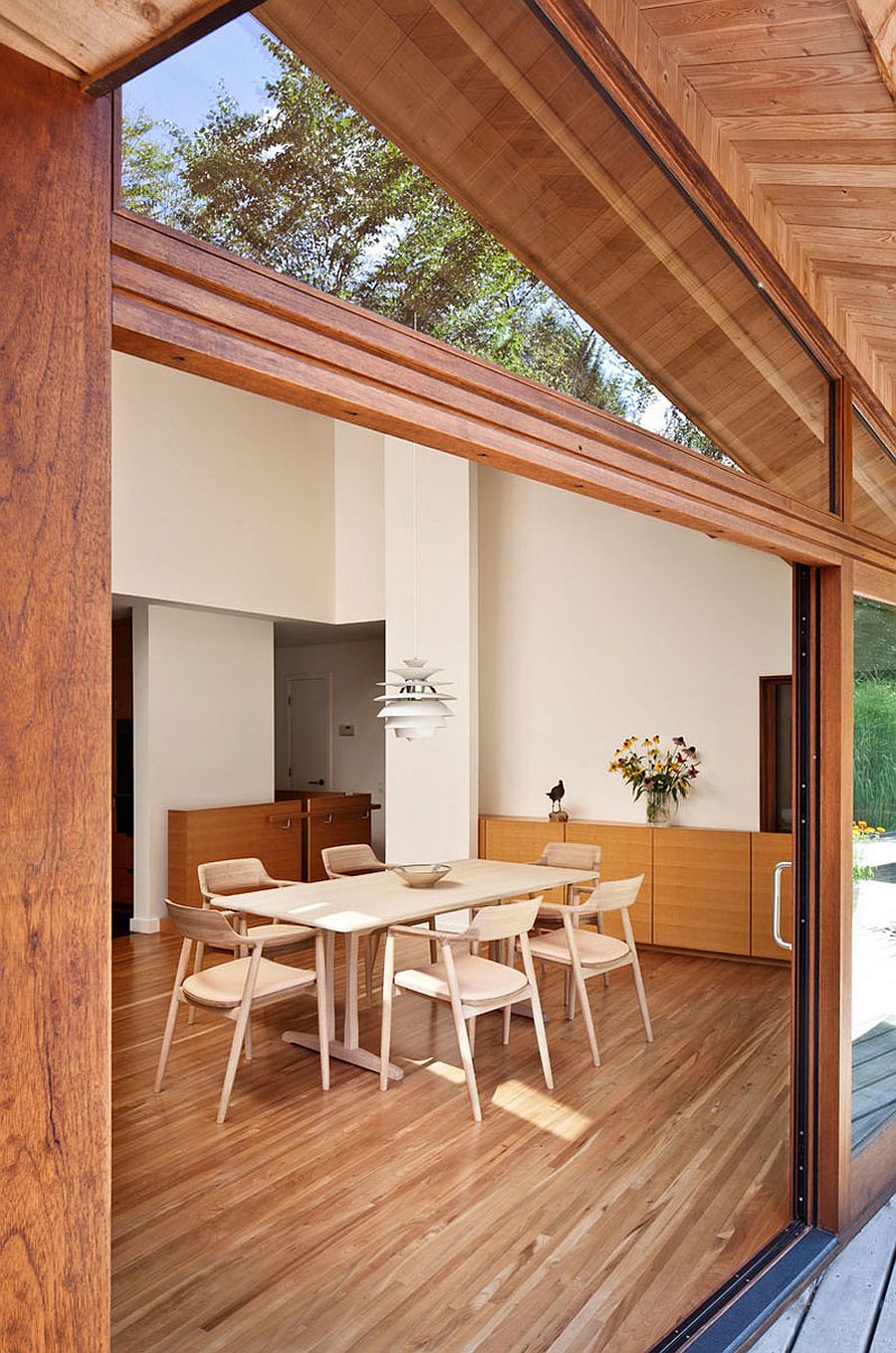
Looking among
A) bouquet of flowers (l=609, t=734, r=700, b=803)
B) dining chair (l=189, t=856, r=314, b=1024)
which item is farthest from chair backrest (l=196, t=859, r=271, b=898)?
bouquet of flowers (l=609, t=734, r=700, b=803)

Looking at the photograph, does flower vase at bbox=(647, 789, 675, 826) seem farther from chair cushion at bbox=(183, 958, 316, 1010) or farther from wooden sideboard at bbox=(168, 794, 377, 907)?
chair cushion at bbox=(183, 958, 316, 1010)

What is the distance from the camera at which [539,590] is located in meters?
7.53

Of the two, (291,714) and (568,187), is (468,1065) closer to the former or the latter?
(568,187)

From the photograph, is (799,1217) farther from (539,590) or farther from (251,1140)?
(539,590)

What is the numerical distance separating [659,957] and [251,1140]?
3576 mm

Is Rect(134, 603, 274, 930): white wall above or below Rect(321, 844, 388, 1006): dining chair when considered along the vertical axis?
above

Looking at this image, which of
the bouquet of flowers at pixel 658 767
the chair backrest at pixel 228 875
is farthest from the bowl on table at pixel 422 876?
the bouquet of flowers at pixel 658 767

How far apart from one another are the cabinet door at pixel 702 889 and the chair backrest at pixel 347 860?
1.91 meters

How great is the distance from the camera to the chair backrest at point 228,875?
16.5 ft

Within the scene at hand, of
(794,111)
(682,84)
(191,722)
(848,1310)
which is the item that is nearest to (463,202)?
(682,84)

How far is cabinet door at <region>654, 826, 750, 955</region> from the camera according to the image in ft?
20.5

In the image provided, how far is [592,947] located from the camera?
4.75 metres

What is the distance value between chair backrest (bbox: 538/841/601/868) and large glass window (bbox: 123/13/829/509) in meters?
3.41

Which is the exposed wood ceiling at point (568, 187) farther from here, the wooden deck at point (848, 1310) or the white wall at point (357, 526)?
the white wall at point (357, 526)
